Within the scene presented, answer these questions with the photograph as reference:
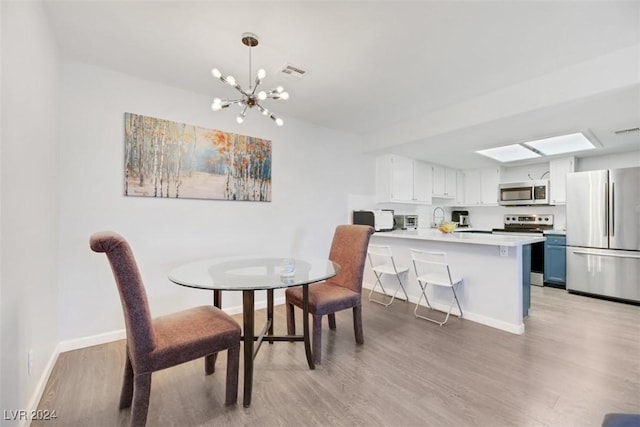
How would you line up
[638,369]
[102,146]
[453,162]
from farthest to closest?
[453,162] → [102,146] → [638,369]

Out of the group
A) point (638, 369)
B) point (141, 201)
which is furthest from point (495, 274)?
point (141, 201)

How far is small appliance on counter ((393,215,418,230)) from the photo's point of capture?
5.10m

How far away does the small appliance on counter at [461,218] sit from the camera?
6449 mm

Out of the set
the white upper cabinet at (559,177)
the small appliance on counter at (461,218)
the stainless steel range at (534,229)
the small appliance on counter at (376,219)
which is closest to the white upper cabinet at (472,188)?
the small appliance on counter at (461,218)

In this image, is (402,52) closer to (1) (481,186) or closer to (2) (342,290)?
(2) (342,290)

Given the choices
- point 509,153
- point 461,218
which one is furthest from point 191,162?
point 461,218

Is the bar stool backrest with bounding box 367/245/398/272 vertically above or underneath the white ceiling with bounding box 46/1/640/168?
underneath

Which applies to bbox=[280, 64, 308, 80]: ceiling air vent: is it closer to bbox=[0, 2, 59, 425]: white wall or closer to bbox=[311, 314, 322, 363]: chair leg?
bbox=[0, 2, 59, 425]: white wall

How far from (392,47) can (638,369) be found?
10.1 feet

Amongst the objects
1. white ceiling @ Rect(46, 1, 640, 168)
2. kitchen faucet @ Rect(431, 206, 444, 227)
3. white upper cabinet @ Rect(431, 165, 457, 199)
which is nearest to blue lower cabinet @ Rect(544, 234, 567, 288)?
white ceiling @ Rect(46, 1, 640, 168)

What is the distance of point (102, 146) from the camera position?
251cm

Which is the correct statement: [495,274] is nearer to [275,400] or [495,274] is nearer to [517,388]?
[517,388]

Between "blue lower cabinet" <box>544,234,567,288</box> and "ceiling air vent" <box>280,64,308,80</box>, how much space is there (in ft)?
15.2

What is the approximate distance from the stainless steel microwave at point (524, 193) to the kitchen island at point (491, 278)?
95.0 inches
